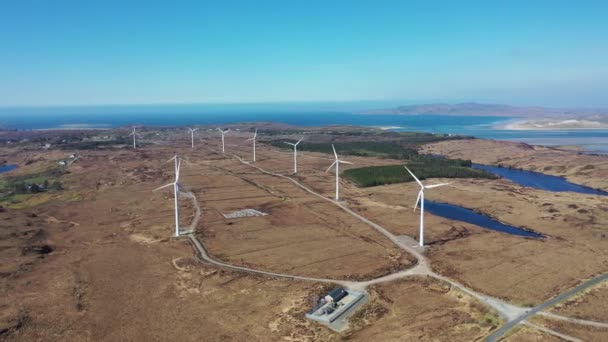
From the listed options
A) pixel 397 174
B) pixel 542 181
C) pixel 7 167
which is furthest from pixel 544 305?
pixel 7 167

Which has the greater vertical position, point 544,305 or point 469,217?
point 544,305

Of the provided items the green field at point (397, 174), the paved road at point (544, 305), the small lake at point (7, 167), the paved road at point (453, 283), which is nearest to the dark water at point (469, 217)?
the paved road at point (453, 283)

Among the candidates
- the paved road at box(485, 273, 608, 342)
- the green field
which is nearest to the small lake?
the green field

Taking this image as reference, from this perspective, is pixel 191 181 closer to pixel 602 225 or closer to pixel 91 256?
pixel 91 256

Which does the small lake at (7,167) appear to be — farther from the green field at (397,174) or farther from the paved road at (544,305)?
the paved road at (544,305)

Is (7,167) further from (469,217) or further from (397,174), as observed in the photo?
(469,217)

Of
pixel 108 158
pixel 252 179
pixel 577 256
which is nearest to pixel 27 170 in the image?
pixel 108 158

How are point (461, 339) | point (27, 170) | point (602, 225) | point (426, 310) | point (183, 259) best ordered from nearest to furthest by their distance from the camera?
1. point (461, 339)
2. point (426, 310)
3. point (183, 259)
4. point (602, 225)
5. point (27, 170)
